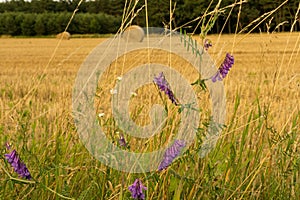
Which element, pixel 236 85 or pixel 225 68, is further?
pixel 236 85

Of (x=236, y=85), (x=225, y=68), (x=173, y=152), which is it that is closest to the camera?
(x=173, y=152)

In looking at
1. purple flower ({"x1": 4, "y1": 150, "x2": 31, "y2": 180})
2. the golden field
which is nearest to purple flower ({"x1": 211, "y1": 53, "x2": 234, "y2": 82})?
the golden field

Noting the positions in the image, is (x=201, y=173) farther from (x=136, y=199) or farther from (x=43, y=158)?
(x=43, y=158)

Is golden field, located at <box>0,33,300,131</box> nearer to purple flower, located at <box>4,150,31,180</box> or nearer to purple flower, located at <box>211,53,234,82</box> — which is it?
purple flower, located at <box>211,53,234,82</box>

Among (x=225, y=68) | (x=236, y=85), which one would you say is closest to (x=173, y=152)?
(x=225, y=68)

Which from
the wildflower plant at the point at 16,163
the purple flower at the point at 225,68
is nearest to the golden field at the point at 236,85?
the purple flower at the point at 225,68

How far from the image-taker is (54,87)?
23.1 feet

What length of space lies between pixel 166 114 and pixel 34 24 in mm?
43751

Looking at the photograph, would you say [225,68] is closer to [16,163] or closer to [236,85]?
[16,163]

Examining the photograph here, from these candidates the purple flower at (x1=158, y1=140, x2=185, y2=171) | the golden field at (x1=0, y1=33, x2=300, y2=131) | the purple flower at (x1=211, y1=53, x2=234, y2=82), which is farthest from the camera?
the golden field at (x1=0, y1=33, x2=300, y2=131)

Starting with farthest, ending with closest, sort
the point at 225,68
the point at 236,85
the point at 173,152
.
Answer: the point at 236,85 → the point at 225,68 → the point at 173,152

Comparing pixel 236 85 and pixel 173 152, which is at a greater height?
pixel 173 152

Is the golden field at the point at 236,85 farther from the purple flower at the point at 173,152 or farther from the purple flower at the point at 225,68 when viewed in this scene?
the purple flower at the point at 173,152

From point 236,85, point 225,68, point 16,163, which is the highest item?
point 225,68
